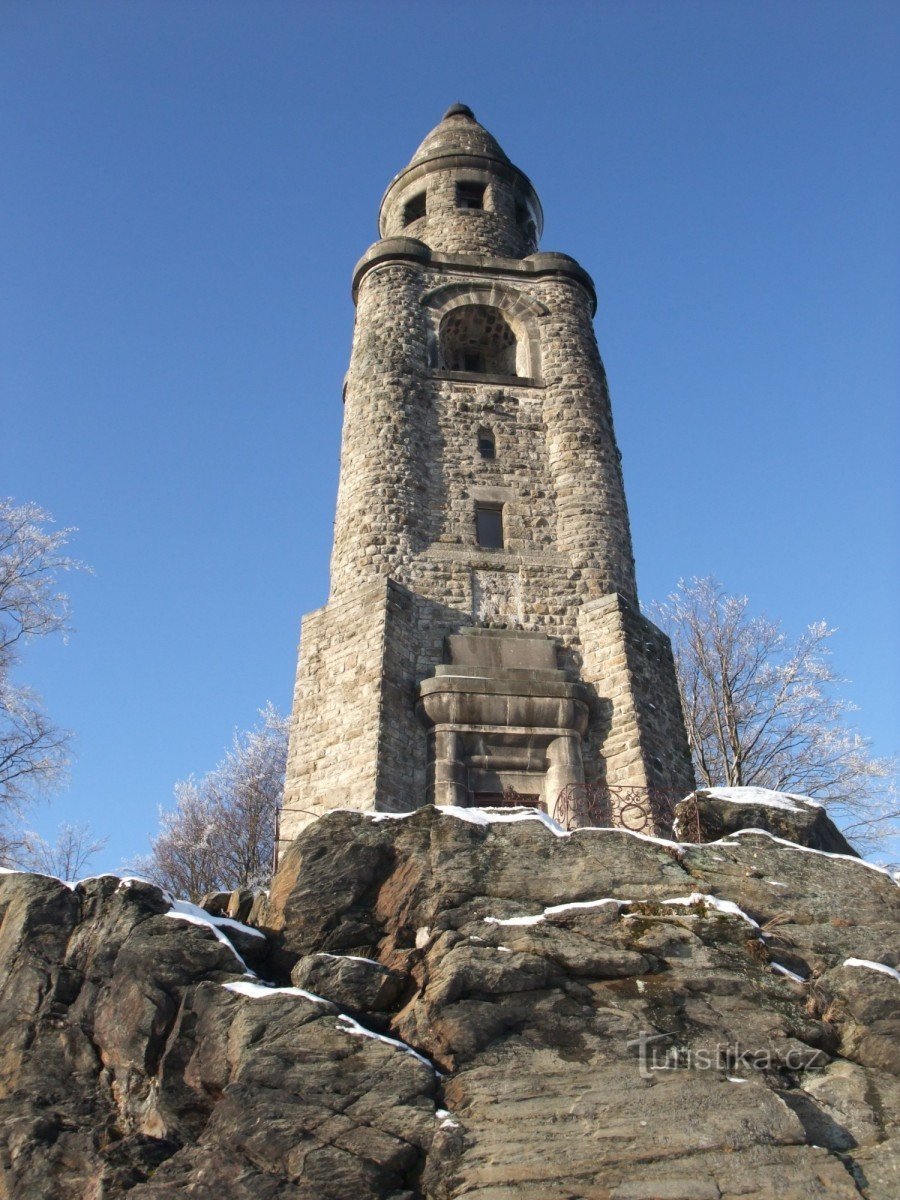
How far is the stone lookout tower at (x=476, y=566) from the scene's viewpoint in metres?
12.3

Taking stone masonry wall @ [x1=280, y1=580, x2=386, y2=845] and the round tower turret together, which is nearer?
Answer: stone masonry wall @ [x1=280, y1=580, x2=386, y2=845]

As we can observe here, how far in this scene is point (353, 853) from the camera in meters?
8.94

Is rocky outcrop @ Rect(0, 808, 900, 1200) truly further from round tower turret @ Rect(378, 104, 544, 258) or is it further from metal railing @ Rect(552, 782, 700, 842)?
round tower turret @ Rect(378, 104, 544, 258)

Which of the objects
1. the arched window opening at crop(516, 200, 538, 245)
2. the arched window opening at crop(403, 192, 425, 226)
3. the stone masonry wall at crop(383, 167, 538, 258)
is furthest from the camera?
the arched window opening at crop(516, 200, 538, 245)

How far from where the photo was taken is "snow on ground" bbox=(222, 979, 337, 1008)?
7402 millimetres

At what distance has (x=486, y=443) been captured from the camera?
51.5 ft

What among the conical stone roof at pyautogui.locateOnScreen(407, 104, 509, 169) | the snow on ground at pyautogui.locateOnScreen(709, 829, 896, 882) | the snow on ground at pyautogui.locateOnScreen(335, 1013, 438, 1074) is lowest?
the snow on ground at pyautogui.locateOnScreen(335, 1013, 438, 1074)

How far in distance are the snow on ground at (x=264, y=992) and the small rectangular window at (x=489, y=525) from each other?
8.09 meters

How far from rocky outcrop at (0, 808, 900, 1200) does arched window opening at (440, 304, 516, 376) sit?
10.3 meters

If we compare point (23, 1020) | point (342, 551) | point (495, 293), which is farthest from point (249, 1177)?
point (495, 293)

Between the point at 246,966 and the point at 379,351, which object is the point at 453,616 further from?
the point at 246,966

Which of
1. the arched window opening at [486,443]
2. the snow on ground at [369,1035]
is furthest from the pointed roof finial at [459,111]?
the snow on ground at [369,1035]

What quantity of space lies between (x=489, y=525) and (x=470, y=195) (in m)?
9.17

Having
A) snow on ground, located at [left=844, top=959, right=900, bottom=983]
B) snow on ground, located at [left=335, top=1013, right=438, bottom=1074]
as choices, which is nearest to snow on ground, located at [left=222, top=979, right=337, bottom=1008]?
snow on ground, located at [left=335, top=1013, right=438, bottom=1074]
